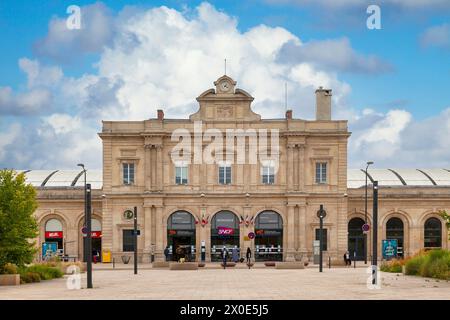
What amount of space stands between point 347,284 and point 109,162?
43.2 meters

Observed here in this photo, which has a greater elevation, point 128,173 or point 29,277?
point 128,173

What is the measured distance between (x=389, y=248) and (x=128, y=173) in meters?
23.8

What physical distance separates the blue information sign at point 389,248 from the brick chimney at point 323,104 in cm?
1242

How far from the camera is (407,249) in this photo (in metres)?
79.7

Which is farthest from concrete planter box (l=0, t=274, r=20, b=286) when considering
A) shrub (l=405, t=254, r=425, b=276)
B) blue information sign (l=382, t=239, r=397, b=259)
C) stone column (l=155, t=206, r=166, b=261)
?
blue information sign (l=382, t=239, r=397, b=259)

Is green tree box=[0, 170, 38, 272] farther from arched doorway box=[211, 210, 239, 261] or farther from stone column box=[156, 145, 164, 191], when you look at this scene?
arched doorway box=[211, 210, 239, 261]

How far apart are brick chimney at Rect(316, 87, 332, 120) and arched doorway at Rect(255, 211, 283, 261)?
996 cm

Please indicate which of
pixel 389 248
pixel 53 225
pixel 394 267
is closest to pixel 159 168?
pixel 53 225

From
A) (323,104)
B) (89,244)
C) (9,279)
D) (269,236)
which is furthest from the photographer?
(323,104)

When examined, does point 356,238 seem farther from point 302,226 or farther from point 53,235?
point 53,235

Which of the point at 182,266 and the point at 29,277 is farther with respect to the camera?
the point at 182,266

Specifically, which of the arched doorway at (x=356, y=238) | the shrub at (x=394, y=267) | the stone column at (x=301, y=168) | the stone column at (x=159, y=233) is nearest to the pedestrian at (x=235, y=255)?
the stone column at (x=159, y=233)

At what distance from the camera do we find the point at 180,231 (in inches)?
3014
